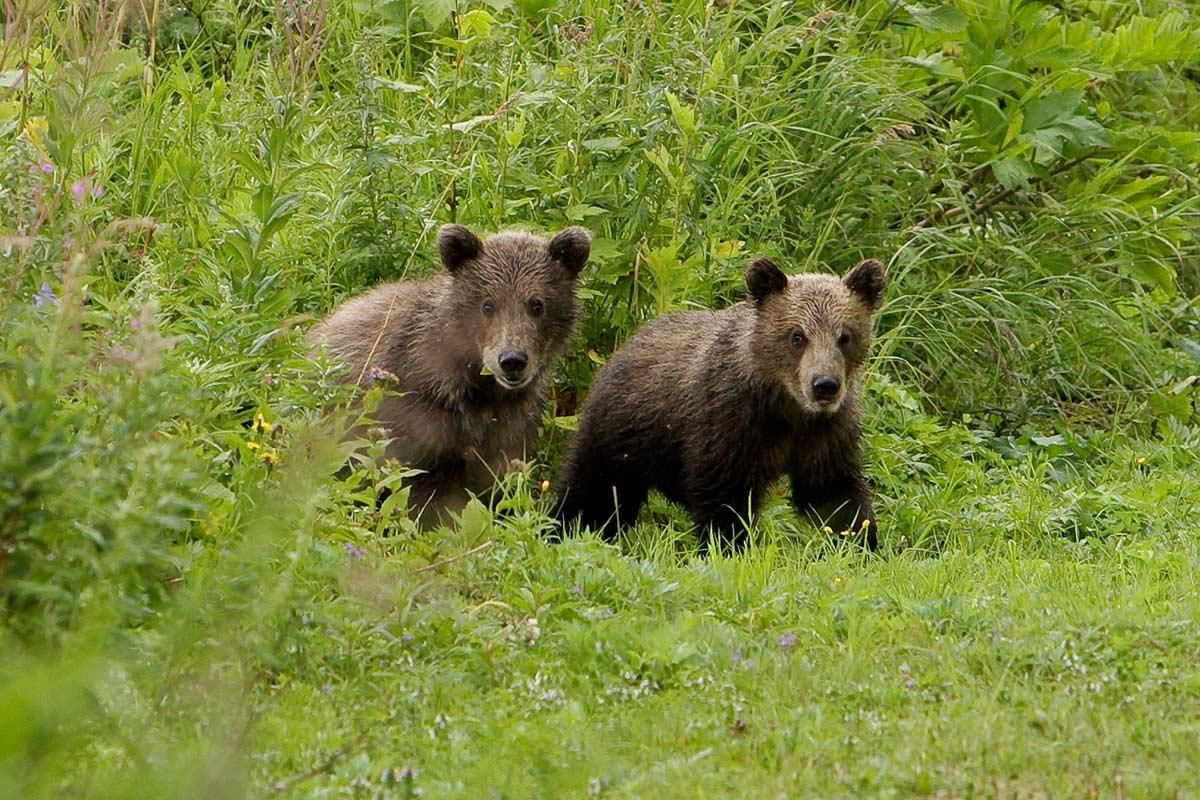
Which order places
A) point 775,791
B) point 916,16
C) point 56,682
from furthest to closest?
point 916,16
point 775,791
point 56,682

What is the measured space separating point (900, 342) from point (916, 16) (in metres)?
1.91

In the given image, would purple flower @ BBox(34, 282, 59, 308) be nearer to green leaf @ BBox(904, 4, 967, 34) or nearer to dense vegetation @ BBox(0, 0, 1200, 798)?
dense vegetation @ BBox(0, 0, 1200, 798)

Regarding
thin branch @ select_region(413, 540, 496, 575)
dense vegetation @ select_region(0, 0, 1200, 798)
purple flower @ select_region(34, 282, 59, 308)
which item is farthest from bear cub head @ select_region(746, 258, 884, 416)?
purple flower @ select_region(34, 282, 59, 308)

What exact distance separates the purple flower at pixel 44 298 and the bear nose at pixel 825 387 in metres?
3.54

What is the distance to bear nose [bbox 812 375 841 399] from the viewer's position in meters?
7.80

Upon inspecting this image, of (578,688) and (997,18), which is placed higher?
(997,18)

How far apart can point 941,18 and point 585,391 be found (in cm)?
294

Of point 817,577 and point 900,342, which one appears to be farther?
point 900,342

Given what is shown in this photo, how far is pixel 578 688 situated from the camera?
4898mm

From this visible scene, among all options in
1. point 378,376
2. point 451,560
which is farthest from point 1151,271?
point 451,560

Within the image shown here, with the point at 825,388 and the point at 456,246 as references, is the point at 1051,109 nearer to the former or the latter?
the point at 825,388

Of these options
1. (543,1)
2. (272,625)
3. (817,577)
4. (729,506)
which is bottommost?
(729,506)

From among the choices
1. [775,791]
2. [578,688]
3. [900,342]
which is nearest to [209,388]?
[578,688]

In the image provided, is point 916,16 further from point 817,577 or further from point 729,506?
point 817,577
